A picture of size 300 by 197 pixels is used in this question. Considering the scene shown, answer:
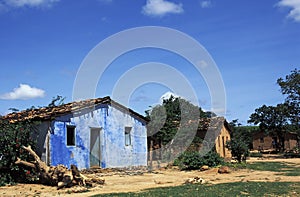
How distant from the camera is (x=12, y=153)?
54.7 ft

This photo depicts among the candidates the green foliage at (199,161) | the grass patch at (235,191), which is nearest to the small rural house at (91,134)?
the green foliage at (199,161)

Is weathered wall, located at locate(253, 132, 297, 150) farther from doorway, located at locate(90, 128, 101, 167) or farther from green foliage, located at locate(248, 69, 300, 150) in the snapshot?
doorway, located at locate(90, 128, 101, 167)

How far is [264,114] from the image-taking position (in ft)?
168

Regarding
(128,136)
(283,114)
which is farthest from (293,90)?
(128,136)

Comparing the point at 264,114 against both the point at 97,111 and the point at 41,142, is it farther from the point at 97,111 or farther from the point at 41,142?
the point at 41,142

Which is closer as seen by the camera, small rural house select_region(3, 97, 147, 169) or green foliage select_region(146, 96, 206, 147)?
small rural house select_region(3, 97, 147, 169)

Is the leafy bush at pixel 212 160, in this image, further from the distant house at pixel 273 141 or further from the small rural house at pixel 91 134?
the distant house at pixel 273 141

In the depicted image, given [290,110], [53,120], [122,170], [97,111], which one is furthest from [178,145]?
[290,110]

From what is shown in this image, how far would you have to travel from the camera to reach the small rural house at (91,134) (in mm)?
18812

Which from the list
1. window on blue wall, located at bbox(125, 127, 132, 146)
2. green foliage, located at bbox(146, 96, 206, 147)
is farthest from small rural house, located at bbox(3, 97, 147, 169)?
green foliage, located at bbox(146, 96, 206, 147)

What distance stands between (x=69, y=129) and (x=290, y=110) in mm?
28797

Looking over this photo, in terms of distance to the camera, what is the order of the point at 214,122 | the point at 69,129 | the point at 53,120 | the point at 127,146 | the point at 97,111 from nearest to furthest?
1. the point at 53,120
2. the point at 69,129
3. the point at 97,111
4. the point at 127,146
5. the point at 214,122

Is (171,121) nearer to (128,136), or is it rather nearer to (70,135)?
(128,136)

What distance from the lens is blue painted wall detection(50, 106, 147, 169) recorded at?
19109mm
